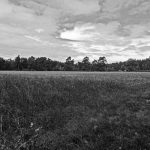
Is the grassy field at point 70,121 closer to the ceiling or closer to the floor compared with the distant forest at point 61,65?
closer to the floor

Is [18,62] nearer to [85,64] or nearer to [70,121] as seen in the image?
[85,64]

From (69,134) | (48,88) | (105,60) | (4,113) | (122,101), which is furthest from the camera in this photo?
(105,60)

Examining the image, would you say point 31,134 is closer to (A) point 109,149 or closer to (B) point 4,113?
(B) point 4,113

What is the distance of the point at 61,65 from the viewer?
11731 centimetres

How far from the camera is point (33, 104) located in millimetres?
8664

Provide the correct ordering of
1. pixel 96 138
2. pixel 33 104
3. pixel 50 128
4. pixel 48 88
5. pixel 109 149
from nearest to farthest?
pixel 109 149
pixel 96 138
pixel 50 128
pixel 33 104
pixel 48 88

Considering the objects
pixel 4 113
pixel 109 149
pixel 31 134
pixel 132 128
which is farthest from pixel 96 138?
pixel 4 113

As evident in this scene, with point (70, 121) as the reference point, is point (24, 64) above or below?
above

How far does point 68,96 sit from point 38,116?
10.7 ft

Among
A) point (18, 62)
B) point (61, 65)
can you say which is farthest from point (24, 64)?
point (61, 65)

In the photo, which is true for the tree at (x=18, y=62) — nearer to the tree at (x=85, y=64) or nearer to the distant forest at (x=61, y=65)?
the distant forest at (x=61, y=65)

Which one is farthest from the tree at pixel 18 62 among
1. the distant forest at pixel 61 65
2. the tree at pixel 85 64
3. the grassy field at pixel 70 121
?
the grassy field at pixel 70 121

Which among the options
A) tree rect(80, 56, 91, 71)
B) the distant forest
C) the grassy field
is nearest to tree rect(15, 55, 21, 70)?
the distant forest

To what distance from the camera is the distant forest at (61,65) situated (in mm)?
94688
